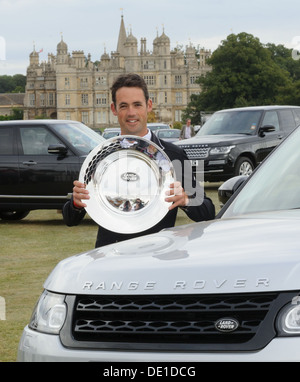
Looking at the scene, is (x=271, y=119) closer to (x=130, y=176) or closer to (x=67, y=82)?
(x=130, y=176)

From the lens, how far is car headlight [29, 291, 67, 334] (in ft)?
10.2

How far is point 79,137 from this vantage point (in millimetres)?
15258

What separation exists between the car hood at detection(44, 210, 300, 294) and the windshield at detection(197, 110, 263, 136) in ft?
57.5

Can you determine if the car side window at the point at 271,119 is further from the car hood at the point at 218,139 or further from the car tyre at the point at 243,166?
the car tyre at the point at 243,166

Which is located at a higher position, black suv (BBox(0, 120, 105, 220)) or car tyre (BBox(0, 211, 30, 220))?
black suv (BBox(0, 120, 105, 220))

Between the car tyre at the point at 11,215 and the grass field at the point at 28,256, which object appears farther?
the car tyre at the point at 11,215

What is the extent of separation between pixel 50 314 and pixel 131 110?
4.75ft

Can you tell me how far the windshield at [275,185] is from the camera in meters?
3.90

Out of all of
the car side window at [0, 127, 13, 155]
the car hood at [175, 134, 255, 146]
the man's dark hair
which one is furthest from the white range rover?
the car hood at [175, 134, 255, 146]

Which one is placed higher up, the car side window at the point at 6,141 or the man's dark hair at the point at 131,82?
the man's dark hair at the point at 131,82

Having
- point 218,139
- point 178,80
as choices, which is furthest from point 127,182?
point 178,80

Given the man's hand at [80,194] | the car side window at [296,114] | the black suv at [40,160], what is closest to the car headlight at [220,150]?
the car side window at [296,114]

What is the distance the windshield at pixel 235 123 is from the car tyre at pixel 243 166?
656 millimetres

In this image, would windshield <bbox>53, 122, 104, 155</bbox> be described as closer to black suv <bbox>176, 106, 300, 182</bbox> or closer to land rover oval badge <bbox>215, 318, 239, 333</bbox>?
black suv <bbox>176, 106, 300, 182</bbox>
